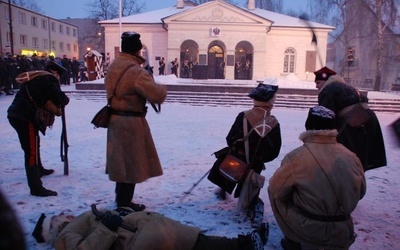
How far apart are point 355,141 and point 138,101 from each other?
2467 millimetres

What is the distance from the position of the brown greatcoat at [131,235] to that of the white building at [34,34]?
3936 cm

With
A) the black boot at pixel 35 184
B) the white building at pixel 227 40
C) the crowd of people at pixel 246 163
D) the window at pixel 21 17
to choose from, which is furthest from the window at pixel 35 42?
the black boot at pixel 35 184

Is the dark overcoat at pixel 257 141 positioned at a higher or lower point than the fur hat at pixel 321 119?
lower

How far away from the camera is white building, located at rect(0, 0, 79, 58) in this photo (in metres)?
42.8

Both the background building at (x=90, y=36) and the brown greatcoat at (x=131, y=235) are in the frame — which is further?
the background building at (x=90, y=36)

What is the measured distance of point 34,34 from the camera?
165ft

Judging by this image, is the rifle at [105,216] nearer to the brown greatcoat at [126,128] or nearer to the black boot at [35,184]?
the brown greatcoat at [126,128]

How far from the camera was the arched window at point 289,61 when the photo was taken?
3394cm

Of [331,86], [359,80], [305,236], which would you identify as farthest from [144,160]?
[359,80]

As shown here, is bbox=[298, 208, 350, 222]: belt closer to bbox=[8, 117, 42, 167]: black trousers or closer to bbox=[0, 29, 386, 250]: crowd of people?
bbox=[0, 29, 386, 250]: crowd of people

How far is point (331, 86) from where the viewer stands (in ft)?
14.2

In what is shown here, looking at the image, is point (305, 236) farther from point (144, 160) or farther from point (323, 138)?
point (144, 160)

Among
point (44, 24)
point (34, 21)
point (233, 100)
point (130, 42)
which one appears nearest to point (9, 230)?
point (130, 42)

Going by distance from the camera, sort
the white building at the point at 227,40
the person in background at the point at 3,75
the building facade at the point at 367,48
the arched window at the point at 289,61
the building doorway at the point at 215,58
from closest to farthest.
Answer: the person in background at the point at 3,75, the building facade at the point at 367,48, the white building at the point at 227,40, the building doorway at the point at 215,58, the arched window at the point at 289,61
